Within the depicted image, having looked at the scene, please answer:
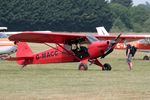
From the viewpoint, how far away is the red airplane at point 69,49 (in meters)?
27.5

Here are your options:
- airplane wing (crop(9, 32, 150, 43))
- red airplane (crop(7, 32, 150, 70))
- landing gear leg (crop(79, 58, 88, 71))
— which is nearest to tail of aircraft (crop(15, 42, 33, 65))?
red airplane (crop(7, 32, 150, 70))

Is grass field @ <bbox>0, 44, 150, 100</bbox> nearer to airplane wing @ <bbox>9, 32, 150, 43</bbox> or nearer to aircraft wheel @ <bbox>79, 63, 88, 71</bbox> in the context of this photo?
aircraft wheel @ <bbox>79, 63, 88, 71</bbox>

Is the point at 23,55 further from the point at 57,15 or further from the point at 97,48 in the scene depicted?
the point at 57,15

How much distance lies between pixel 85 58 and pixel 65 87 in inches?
343

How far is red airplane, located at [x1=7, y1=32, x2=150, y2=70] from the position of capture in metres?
27.5

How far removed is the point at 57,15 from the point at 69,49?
90495mm

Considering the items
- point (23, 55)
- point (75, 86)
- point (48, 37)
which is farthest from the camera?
point (23, 55)

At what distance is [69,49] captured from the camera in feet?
93.8

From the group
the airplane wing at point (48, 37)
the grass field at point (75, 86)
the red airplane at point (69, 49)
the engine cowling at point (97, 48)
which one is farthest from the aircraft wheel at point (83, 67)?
the grass field at point (75, 86)

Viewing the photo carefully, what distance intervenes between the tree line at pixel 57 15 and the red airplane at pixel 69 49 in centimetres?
8158

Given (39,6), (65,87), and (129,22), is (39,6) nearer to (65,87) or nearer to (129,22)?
(129,22)

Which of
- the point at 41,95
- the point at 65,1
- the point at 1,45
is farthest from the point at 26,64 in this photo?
the point at 65,1

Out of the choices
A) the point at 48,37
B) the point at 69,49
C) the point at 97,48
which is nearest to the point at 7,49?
the point at 69,49

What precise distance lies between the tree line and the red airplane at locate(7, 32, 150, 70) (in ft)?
268
